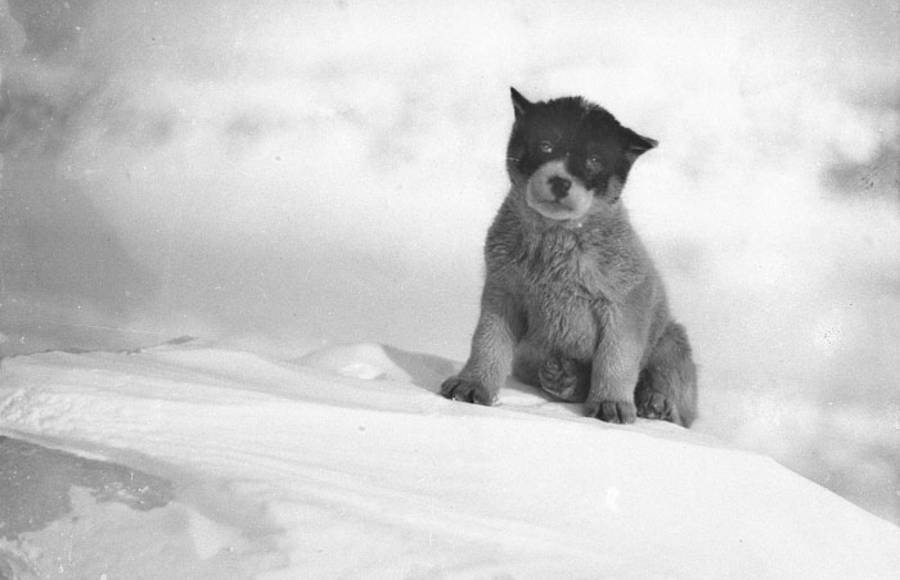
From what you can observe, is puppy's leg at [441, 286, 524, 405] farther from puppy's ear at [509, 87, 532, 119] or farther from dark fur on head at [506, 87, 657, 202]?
puppy's ear at [509, 87, 532, 119]

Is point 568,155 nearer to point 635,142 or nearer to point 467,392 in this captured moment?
point 635,142

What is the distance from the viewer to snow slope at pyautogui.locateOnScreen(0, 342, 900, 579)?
3.91m

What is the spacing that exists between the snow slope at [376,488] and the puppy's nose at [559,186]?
974mm

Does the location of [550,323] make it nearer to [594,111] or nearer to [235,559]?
[594,111]

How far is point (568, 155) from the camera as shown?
5.32 metres

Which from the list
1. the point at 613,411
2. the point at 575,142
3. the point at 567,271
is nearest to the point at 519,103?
the point at 575,142

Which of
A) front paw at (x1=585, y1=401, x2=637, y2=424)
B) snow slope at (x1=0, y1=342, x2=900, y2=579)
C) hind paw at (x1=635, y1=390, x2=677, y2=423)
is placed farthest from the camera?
hind paw at (x1=635, y1=390, x2=677, y2=423)

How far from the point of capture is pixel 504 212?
228 inches

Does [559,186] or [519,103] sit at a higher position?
[519,103]

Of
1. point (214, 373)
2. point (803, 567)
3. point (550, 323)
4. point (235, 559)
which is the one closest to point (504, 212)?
point (550, 323)

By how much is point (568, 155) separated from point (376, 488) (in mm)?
1799

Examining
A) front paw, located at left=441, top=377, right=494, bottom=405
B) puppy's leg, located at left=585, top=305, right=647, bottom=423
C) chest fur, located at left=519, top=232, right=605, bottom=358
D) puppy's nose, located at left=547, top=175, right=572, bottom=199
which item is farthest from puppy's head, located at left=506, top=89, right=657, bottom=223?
front paw, located at left=441, top=377, right=494, bottom=405

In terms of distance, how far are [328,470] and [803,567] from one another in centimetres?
205

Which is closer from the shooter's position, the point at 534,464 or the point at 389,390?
the point at 534,464
